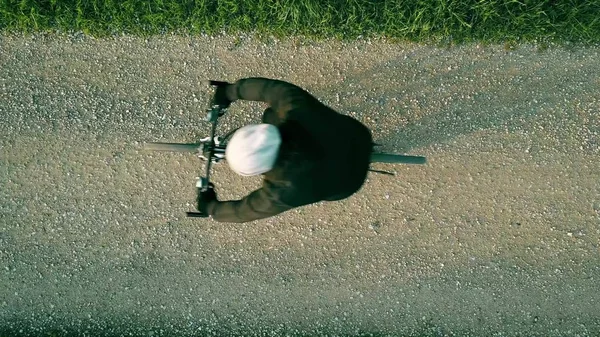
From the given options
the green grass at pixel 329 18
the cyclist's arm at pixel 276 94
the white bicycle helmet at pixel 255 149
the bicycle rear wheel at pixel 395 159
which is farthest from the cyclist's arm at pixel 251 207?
the green grass at pixel 329 18

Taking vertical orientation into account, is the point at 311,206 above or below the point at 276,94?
below

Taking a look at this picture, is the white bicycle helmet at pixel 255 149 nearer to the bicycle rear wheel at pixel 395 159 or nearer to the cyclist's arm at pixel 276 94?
the cyclist's arm at pixel 276 94

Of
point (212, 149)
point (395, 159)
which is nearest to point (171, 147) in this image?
point (212, 149)

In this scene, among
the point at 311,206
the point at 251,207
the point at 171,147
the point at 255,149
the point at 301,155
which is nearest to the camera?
the point at 255,149

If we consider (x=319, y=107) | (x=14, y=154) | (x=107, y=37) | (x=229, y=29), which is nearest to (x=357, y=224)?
(x=319, y=107)

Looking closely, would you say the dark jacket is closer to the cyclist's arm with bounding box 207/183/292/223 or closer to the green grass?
the cyclist's arm with bounding box 207/183/292/223

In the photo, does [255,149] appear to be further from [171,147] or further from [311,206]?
[311,206]

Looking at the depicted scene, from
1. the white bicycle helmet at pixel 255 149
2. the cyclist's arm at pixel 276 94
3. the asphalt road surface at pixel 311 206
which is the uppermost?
the cyclist's arm at pixel 276 94

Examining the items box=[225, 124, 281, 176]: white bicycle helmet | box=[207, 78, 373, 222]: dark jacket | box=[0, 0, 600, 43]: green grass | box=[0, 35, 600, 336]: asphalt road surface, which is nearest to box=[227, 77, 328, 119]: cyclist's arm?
box=[207, 78, 373, 222]: dark jacket
